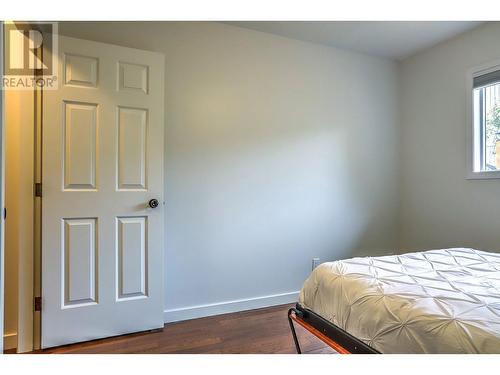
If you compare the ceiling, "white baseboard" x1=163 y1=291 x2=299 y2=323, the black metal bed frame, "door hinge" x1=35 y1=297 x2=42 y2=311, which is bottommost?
"white baseboard" x1=163 y1=291 x2=299 y2=323

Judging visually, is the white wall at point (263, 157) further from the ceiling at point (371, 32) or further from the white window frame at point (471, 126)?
the white window frame at point (471, 126)

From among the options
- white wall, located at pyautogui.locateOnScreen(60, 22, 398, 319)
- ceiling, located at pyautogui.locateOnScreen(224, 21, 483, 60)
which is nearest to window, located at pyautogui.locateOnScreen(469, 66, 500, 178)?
ceiling, located at pyautogui.locateOnScreen(224, 21, 483, 60)

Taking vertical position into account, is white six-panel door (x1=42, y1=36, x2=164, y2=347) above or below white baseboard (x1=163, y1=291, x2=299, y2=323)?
above

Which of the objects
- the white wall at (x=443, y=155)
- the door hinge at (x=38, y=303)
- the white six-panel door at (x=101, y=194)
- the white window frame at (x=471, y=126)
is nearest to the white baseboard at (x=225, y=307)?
the white six-panel door at (x=101, y=194)

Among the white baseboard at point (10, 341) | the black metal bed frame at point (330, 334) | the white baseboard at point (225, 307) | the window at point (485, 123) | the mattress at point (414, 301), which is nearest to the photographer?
the mattress at point (414, 301)

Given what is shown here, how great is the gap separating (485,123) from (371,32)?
1.29 meters

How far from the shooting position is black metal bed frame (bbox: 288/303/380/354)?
109 centimetres

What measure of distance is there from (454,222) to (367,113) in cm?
135

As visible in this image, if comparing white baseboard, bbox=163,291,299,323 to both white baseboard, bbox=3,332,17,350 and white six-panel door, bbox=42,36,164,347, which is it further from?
white baseboard, bbox=3,332,17,350

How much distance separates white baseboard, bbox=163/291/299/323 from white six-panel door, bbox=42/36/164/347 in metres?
0.17

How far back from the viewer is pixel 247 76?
2.48 m

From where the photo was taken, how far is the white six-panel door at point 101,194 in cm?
183

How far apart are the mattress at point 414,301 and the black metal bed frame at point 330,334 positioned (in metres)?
0.02

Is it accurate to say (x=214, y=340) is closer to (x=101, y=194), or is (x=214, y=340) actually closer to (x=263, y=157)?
(x=101, y=194)
